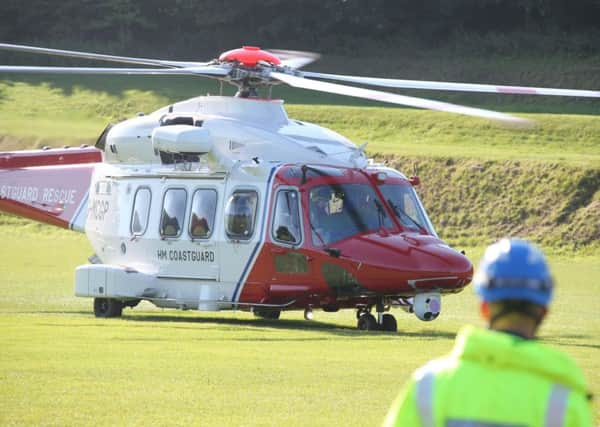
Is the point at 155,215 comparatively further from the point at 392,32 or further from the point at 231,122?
the point at 392,32

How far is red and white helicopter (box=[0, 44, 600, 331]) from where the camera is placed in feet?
60.5

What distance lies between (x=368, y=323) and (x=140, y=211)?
412 centimetres

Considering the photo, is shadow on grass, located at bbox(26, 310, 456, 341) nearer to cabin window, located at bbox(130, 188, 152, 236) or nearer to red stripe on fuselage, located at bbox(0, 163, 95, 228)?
cabin window, located at bbox(130, 188, 152, 236)

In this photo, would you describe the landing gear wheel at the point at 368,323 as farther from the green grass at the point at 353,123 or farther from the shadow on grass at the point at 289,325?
the green grass at the point at 353,123

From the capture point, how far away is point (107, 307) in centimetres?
2103

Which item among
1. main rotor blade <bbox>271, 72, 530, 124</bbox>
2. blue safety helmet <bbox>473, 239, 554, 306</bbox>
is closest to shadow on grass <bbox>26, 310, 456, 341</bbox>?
main rotor blade <bbox>271, 72, 530, 124</bbox>

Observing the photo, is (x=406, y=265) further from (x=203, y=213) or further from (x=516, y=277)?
(x=516, y=277)

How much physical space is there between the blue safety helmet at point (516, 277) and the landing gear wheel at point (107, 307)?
17.4 metres

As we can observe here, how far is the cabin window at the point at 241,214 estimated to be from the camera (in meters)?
19.5

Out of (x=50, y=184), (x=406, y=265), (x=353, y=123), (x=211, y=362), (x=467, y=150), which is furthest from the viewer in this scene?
(x=353, y=123)

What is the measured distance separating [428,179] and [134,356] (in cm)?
2874

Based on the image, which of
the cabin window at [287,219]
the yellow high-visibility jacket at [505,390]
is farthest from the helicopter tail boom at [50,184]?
the yellow high-visibility jacket at [505,390]

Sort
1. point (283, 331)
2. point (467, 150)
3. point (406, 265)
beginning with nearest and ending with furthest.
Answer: point (406, 265) < point (283, 331) < point (467, 150)

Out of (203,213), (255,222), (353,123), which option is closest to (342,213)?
(255,222)
